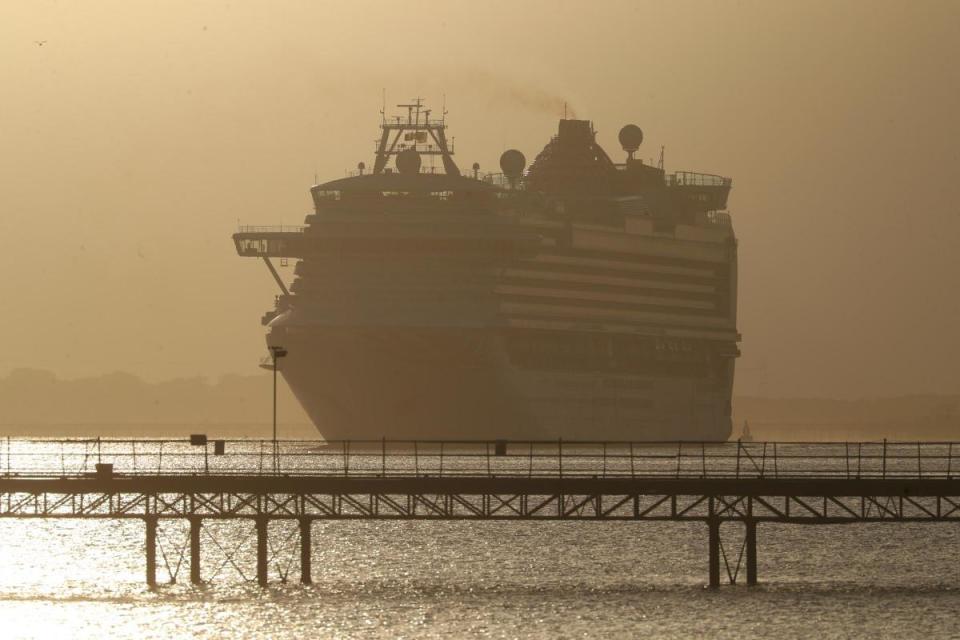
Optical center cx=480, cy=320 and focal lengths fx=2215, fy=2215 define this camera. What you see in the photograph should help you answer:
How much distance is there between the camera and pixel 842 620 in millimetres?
67875

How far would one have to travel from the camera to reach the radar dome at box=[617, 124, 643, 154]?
18888cm

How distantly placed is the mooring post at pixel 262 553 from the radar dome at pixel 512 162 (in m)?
110

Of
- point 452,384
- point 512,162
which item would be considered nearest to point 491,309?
point 452,384

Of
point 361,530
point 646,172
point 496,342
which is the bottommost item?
point 361,530

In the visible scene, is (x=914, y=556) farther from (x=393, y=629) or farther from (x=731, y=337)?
(x=731, y=337)

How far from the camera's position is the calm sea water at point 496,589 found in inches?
2564

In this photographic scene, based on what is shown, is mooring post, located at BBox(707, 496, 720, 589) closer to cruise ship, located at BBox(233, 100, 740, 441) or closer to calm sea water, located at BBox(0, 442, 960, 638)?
calm sea water, located at BBox(0, 442, 960, 638)

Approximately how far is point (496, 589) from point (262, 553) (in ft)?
30.7

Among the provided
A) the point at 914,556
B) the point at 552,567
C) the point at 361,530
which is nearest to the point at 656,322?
the point at 361,530

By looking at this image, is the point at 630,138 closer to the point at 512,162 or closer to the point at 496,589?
the point at 512,162

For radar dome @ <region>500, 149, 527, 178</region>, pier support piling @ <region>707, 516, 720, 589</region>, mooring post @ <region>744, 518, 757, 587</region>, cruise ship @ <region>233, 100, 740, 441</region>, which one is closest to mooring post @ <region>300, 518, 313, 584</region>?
pier support piling @ <region>707, 516, 720, 589</region>

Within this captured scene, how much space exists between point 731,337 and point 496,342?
33.1 m

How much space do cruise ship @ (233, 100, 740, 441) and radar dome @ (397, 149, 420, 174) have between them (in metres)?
0.16

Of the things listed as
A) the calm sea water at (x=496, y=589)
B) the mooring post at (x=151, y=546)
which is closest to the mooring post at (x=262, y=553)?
the calm sea water at (x=496, y=589)
